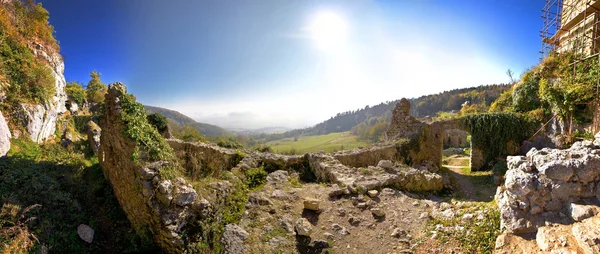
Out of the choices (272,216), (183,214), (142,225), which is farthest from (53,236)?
(272,216)

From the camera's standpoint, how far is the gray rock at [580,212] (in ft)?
12.5

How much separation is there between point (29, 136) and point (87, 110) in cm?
1103

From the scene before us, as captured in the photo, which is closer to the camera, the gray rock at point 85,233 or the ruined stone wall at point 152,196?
the ruined stone wall at point 152,196

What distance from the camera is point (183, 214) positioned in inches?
206

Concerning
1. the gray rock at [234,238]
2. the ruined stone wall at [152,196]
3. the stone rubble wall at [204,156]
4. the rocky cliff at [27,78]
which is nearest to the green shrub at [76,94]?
the rocky cliff at [27,78]

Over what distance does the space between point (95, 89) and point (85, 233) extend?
22602 mm

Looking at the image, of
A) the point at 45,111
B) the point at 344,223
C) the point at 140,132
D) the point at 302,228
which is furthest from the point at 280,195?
the point at 45,111

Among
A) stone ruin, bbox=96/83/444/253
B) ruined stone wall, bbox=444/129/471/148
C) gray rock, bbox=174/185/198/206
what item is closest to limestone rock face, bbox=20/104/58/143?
stone ruin, bbox=96/83/444/253

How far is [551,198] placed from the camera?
427 cm

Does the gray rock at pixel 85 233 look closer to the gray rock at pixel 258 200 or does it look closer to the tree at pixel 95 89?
the gray rock at pixel 258 200

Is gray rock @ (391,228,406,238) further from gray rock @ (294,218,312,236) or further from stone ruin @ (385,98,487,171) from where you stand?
stone ruin @ (385,98,487,171)

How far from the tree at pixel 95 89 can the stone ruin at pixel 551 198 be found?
2819 centimetres

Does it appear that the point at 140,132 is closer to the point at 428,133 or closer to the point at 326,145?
the point at 428,133

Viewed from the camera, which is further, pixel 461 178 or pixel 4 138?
pixel 461 178
